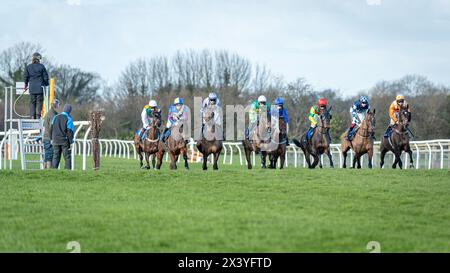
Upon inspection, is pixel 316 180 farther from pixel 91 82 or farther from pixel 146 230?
pixel 91 82

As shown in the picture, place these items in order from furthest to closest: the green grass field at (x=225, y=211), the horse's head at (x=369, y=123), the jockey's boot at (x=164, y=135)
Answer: the jockey's boot at (x=164, y=135), the horse's head at (x=369, y=123), the green grass field at (x=225, y=211)

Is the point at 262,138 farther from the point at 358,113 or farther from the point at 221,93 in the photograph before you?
the point at 221,93

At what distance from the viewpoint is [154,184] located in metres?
15.6

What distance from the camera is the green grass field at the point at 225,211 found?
9.34 meters

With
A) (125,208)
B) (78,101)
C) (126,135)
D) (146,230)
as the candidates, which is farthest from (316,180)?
(78,101)

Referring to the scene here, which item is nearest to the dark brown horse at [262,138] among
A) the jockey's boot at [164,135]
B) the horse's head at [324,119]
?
the horse's head at [324,119]

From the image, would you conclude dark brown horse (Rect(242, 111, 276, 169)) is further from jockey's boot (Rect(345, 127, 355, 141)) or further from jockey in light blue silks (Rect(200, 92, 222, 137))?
jockey's boot (Rect(345, 127, 355, 141))

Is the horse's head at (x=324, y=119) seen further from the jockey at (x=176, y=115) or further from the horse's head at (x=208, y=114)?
the jockey at (x=176, y=115)

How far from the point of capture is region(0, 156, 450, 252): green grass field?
9.34 metres

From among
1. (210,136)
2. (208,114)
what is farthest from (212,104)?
(210,136)

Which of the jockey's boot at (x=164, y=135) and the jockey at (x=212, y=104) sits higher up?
the jockey at (x=212, y=104)

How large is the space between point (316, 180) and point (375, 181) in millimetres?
1102

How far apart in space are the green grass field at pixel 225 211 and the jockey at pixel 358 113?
17.2 ft

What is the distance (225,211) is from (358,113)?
40.5 feet
